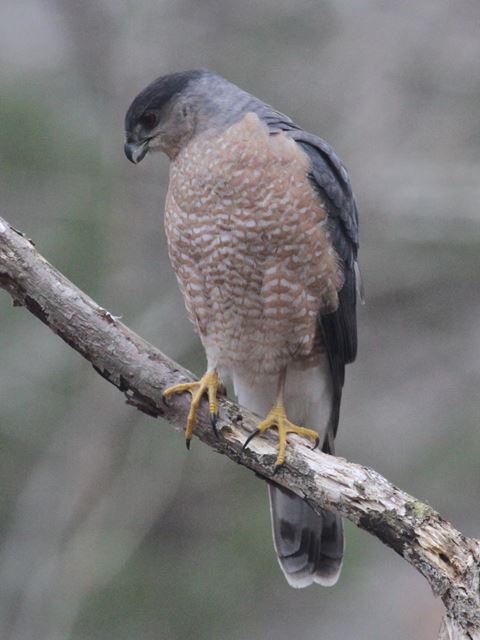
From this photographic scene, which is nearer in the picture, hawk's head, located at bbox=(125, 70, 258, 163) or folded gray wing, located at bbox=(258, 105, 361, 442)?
folded gray wing, located at bbox=(258, 105, 361, 442)

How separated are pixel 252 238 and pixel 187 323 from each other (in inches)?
136

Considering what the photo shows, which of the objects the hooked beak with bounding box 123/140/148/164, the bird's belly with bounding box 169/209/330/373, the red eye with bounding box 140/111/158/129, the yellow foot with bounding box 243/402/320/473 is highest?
the red eye with bounding box 140/111/158/129

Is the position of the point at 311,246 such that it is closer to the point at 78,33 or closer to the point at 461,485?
the point at 461,485

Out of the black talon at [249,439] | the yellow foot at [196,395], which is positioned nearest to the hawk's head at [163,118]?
the yellow foot at [196,395]

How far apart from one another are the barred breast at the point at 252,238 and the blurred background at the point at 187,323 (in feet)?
9.76

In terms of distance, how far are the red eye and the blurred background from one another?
2754 mm

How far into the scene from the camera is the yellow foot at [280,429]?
3.84m

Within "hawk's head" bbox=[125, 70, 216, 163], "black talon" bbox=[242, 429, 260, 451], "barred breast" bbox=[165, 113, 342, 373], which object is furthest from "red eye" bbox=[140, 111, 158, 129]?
"black talon" bbox=[242, 429, 260, 451]

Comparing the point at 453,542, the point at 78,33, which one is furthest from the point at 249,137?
the point at 78,33

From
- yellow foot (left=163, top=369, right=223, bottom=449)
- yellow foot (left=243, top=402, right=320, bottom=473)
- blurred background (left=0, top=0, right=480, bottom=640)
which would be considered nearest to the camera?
yellow foot (left=243, top=402, right=320, bottom=473)

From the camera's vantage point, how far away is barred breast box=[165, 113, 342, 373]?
4.02 meters

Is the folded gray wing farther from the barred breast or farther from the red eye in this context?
the red eye

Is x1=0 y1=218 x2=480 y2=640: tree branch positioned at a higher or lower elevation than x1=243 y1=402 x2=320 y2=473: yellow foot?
lower

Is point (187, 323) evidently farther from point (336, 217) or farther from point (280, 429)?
point (280, 429)
